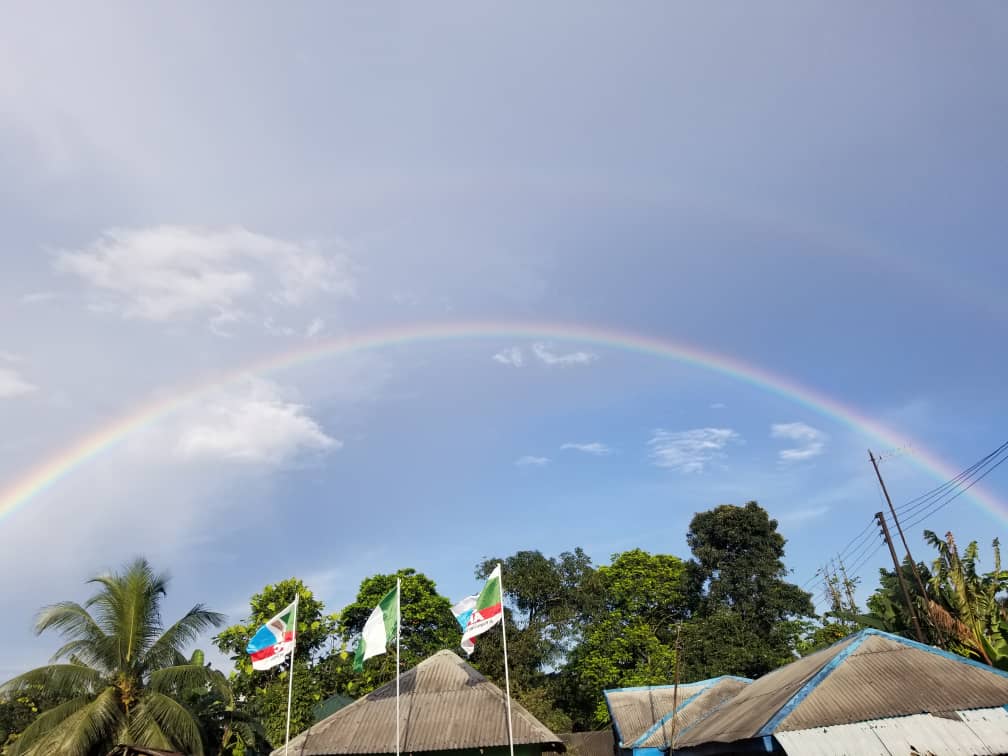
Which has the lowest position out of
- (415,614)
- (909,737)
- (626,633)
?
(909,737)

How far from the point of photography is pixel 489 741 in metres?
16.3

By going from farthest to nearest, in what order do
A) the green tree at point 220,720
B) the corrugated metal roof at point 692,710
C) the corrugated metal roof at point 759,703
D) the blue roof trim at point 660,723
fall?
the blue roof trim at point 660,723 → the corrugated metal roof at point 692,710 → the green tree at point 220,720 → the corrugated metal roof at point 759,703

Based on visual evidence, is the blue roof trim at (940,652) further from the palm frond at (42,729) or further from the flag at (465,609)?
the palm frond at (42,729)

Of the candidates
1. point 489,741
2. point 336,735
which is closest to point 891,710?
point 489,741

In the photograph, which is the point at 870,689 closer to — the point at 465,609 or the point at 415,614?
the point at 465,609

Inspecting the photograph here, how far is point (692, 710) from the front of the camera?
82.0 ft

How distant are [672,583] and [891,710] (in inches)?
1282

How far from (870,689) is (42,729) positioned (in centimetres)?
2213

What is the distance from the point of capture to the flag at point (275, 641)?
54.0ft

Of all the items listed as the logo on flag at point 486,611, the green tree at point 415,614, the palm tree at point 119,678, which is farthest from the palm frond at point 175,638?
the green tree at point 415,614

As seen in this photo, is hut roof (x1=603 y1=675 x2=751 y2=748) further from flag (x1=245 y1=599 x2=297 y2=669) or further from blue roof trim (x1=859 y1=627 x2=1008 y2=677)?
flag (x1=245 y1=599 x2=297 y2=669)

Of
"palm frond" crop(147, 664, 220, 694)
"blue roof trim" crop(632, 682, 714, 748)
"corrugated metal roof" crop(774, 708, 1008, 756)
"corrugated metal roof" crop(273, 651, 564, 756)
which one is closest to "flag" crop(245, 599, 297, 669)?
"corrugated metal roof" crop(273, 651, 564, 756)

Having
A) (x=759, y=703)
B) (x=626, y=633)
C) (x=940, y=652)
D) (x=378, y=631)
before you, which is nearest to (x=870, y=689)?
(x=940, y=652)

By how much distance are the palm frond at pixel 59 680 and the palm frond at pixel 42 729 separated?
421 mm
